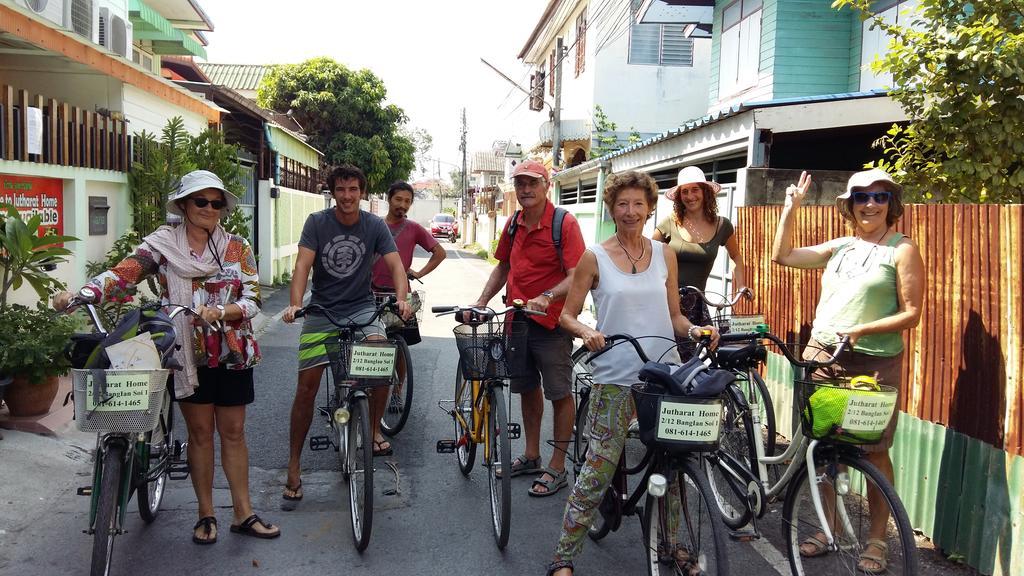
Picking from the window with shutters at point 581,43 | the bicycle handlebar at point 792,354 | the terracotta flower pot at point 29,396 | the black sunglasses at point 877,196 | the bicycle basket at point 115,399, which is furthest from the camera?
the window with shutters at point 581,43

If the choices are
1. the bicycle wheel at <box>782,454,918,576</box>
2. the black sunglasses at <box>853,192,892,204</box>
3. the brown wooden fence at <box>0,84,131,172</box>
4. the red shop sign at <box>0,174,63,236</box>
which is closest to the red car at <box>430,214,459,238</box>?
the brown wooden fence at <box>0,84,131,172</box>

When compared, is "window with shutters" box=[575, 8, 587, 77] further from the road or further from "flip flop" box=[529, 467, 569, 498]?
"flip flop" box=[529, 467, 569, 498]

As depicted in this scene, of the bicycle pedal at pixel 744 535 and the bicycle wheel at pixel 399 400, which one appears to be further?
the bicycle wheel at pixel 399 400

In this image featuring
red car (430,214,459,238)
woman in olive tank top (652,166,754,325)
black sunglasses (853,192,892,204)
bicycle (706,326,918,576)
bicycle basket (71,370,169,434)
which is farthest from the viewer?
red car (430,214,459,238)

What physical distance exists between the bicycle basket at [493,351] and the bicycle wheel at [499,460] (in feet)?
0.38

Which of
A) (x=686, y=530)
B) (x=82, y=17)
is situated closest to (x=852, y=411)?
(x=686, y=530)

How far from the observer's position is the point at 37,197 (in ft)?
26.3

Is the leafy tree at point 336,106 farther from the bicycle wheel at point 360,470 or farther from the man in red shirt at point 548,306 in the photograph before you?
the bicycle wheel at point 360,470

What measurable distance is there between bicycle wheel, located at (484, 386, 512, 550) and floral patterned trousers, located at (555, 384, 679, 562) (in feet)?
1.76

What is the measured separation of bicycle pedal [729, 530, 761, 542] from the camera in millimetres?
4484

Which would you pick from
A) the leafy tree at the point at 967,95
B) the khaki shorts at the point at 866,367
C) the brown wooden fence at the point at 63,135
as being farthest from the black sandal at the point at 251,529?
the leafy tree at the point at 967,95

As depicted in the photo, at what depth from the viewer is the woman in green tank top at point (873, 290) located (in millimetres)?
3936

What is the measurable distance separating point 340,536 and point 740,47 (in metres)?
12.6

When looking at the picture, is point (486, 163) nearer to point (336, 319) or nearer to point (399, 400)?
point (399, 400)
